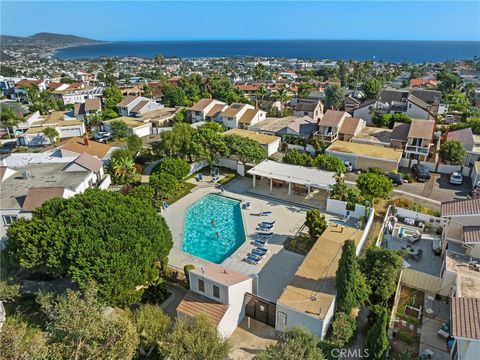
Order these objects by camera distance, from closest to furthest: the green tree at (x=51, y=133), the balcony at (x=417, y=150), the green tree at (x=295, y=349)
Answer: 1. the green tree at (x=295, y=349)
2. the balcony at (x=417, y=150)
3. the green tree at (x=51, y=133)

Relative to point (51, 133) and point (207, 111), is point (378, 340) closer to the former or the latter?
point (207, 111)

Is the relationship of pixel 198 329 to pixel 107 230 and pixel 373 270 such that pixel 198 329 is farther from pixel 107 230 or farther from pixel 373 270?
pixel 373 270

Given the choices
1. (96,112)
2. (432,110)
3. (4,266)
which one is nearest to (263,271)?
(4,266)

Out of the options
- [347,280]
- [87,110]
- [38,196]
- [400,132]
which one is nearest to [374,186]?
[347,280]

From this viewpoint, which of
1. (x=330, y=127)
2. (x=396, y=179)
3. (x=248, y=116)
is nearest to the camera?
(x=396, y=179)

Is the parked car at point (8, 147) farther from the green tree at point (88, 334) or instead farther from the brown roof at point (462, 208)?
the brown roof at point (462, 208)

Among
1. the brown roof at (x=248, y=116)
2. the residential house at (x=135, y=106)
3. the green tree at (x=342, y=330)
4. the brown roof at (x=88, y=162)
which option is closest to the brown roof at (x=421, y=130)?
the brown roof at (x=248, y=116)
